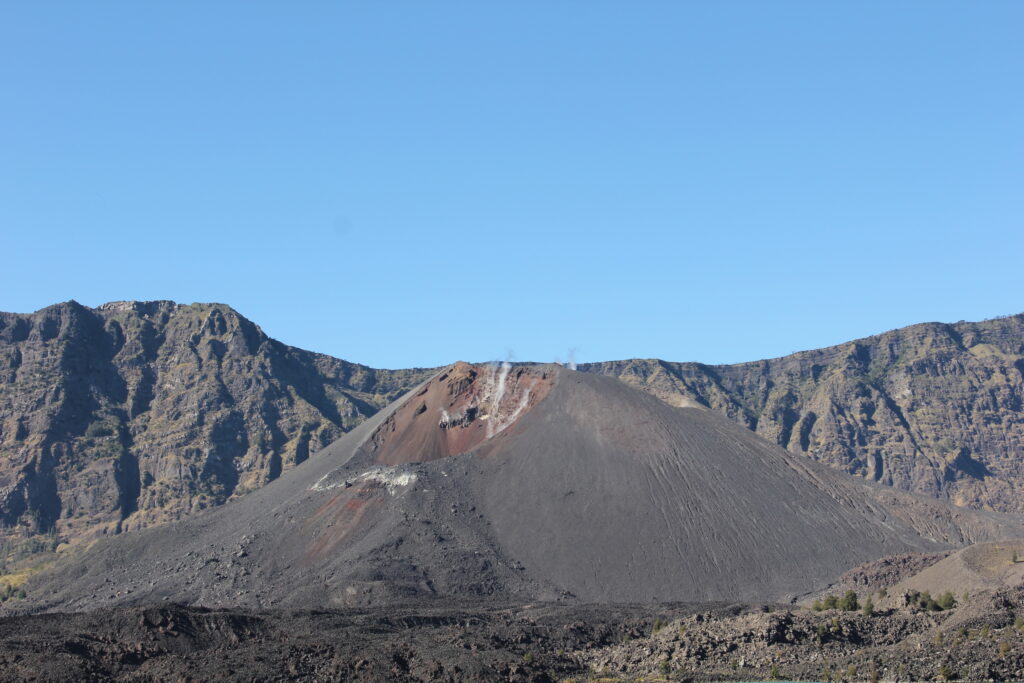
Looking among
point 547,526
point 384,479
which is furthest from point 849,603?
point 384,479

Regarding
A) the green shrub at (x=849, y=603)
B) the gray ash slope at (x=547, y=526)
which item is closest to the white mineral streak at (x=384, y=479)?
the gray ash slope at (x=547, y=526)

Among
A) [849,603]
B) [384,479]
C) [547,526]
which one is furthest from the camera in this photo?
[384,479]

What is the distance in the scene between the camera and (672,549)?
513ft

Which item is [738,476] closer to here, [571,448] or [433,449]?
[571,448]

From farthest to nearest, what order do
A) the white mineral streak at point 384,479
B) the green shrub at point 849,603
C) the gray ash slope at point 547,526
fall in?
1. the white mineral streak at point 384,479
2. the gray ash slope at point 547,526
3. the green shrub at point 849,603

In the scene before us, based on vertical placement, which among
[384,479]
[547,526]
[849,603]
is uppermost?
[384,479]

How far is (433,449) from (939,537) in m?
66.9

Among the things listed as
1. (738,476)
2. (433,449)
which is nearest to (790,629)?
(738,476)

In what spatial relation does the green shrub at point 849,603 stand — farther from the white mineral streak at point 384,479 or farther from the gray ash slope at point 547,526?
the white mineral streak at point 384,479

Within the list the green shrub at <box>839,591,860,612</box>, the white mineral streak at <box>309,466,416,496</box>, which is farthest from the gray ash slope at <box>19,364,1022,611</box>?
the green shrub at <box>839,591,860,612</box>

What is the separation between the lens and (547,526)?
162 metres

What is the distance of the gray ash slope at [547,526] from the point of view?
152m

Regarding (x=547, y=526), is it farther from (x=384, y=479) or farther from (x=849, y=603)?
(x=849, y=603)

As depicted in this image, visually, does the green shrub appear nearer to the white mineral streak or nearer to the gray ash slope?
the gray ash slope
